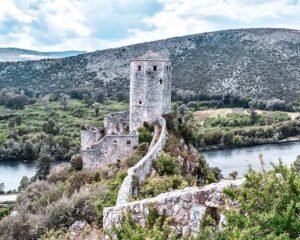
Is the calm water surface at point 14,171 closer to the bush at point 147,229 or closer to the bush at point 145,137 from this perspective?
the bush at point 145,137

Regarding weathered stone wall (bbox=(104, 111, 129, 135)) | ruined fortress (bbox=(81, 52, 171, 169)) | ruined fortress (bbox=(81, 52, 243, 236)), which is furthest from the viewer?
weathered stone wall (bbox=(104, 111, 129, 135))

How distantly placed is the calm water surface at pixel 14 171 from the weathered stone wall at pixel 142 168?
26.1 meters

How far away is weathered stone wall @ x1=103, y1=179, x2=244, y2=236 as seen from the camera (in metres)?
8.80

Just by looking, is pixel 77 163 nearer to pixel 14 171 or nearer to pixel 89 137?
pixel 89 137

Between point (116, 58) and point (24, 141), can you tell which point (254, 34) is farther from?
point (24, 141)

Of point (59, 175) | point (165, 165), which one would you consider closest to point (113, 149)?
point (59, 175)

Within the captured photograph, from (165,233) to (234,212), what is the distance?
4.08ft

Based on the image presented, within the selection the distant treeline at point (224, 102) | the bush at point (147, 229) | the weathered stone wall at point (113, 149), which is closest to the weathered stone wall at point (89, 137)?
the weathered stone wall at point (113, 149)

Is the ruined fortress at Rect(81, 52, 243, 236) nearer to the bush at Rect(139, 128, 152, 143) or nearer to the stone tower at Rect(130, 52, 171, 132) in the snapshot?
the stone tower at Rect(130, 52, 171, 132)

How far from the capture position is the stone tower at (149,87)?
30266 millimetres

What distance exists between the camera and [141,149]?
28.5 meters

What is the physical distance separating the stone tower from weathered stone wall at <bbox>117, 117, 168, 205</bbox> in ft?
2.55

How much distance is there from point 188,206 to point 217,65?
97379 mm

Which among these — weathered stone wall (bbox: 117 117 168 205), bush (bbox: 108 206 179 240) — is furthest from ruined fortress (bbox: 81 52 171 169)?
bush (bbox: 108 206 179 240)
